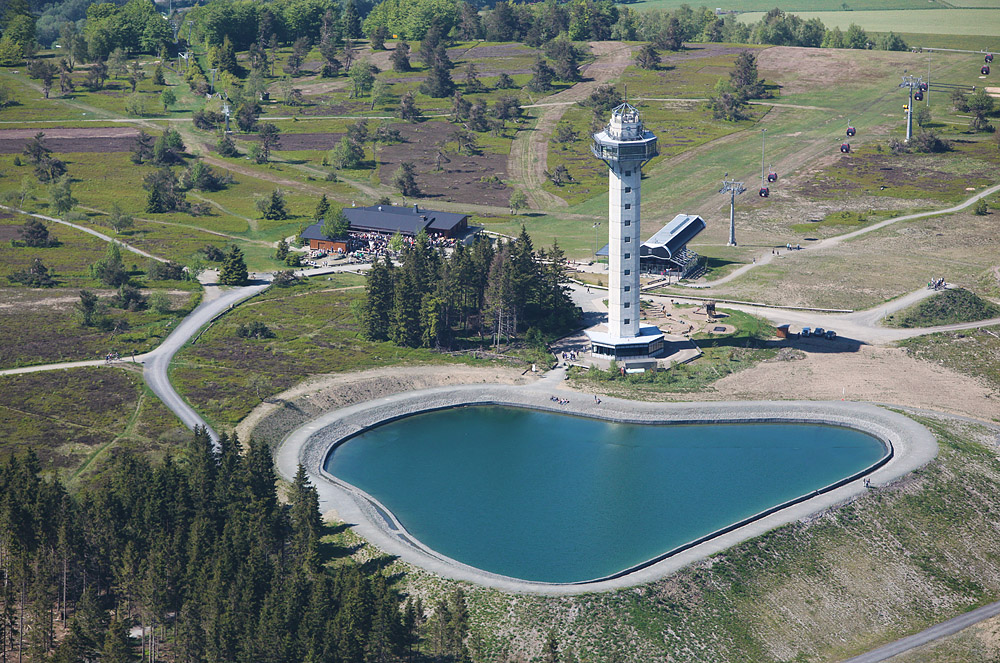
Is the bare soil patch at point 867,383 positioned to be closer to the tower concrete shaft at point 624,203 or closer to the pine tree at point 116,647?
the tower concrete shaft at point 624,203

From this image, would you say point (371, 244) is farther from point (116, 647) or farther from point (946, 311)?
point (116, 647)

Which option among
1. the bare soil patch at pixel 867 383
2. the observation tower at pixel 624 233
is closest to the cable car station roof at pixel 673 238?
the observation tower at pixel 624 233

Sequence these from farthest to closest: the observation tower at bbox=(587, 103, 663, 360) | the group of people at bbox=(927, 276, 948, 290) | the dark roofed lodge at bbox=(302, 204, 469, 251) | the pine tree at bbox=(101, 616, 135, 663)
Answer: the dark roofed lodge at bbox=(302, 204, 469, 251) < the group of people at bbox=(927, 276, 948, 290) < the observation tower at bbox=(587, 103, 663, 360) < the pine tree at bbox=(101, 616, 135, 663)

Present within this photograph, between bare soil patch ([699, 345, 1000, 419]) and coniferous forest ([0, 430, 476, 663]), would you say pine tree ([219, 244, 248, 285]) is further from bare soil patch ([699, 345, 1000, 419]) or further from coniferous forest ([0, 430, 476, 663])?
bare soil patch ([699, 345, 1000, 419])

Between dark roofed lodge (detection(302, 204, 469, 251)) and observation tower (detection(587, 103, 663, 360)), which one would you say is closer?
observation tower (detection(587, 103, 663, 360))

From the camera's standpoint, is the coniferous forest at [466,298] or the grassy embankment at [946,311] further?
the grassy embankment at [946,311]

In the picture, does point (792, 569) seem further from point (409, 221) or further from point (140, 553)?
point (409, 221)

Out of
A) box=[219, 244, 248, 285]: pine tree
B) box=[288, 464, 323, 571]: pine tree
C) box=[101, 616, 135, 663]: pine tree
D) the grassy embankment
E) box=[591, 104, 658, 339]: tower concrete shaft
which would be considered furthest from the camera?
box=[219, 244, 248, 285]: pine tree

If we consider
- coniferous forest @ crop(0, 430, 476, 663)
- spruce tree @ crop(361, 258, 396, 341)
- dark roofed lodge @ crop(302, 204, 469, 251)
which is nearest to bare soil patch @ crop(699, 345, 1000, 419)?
spruce tree @ crop(361, 258, 396, 341)

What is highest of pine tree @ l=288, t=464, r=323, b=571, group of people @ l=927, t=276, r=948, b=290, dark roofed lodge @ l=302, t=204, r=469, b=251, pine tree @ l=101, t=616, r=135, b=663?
dark roofed lodge @ l=302, t=204, r=469, b=251
